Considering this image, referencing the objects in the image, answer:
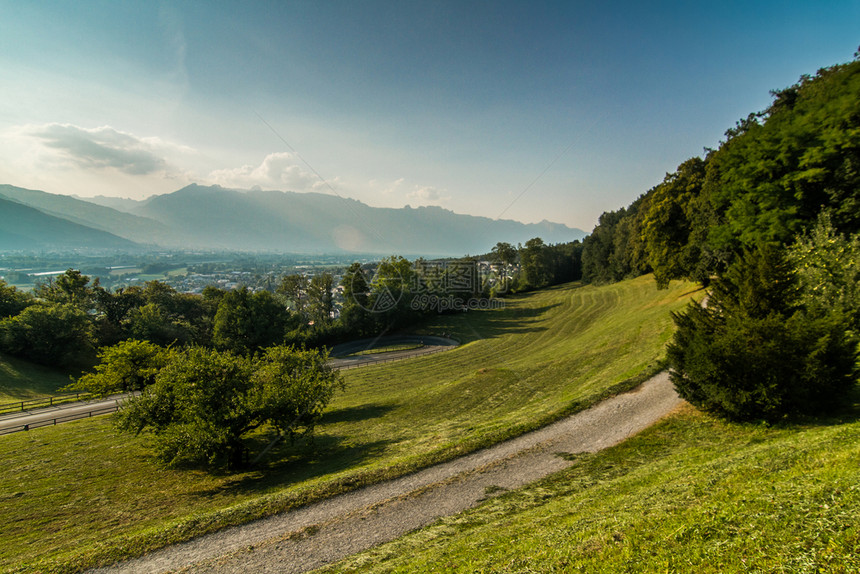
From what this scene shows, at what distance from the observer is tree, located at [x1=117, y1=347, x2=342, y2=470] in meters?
14.2

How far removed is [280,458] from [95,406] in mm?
23503

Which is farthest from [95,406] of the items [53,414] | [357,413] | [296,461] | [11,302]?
[11,302]

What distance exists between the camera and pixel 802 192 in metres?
21.5

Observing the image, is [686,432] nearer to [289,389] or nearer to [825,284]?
[825,284]

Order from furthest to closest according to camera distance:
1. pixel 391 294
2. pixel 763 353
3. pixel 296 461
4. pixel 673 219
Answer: pixel 391 294 < pixel 673 219 < pixel 296 461 < pixel 763 353

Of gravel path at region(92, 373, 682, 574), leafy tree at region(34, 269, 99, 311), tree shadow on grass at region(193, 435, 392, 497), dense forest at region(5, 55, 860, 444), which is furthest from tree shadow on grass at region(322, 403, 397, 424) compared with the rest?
leafy tree at region(34, 269, 99, 311)

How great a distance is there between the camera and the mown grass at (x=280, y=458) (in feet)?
34.4

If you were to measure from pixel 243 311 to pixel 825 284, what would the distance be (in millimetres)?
51352

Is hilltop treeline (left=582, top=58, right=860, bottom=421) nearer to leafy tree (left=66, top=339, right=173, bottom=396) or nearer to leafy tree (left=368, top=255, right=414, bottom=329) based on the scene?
leafy tree (left=66, top=339, right=173, bottom=396)

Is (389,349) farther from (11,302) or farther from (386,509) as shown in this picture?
(11,302)

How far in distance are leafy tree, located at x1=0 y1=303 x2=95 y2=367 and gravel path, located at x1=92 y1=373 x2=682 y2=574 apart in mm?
44590

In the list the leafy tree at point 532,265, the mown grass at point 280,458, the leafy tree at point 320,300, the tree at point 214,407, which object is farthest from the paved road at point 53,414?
the leafy tree at point 532,265

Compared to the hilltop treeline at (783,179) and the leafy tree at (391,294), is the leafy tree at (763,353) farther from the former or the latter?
the leafy tree at (391,294)

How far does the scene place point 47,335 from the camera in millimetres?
37562
